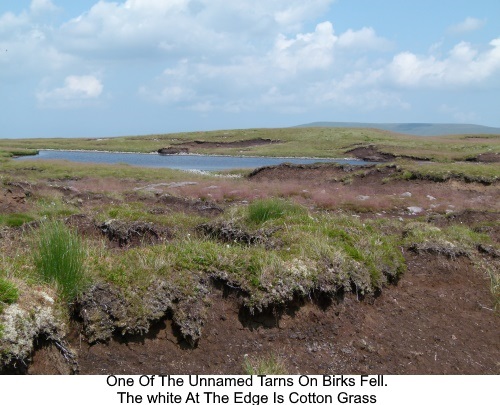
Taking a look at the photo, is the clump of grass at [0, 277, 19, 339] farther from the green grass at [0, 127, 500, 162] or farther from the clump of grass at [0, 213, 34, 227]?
the green grass at [0, 127, 500, 162]

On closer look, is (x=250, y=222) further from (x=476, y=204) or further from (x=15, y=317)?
(x=476, y=204)

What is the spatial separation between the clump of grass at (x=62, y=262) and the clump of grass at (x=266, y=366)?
2394 mm

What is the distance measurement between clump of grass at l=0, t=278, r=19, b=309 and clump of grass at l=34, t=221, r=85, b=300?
63 centimetres

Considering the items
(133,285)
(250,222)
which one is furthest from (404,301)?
(133,285)

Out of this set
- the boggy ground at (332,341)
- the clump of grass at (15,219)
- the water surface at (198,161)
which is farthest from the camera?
the water surface at (198,161)

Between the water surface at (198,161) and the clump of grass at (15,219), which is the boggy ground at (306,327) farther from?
the water surface at (198,161)

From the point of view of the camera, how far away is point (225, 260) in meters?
7.84

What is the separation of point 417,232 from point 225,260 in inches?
238

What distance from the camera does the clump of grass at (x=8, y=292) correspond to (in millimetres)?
5615

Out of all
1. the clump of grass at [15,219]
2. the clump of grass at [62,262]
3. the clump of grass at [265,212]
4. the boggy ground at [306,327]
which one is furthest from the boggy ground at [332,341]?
the clump of grass at [15,219]

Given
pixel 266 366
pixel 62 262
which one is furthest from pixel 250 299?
pixel 62 262

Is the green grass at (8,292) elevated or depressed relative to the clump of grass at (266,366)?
elevated

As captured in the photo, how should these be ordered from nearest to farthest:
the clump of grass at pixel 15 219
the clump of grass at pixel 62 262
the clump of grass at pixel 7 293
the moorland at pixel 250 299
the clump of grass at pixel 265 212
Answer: the clump of grass at pixel 7 293 < the moorland at pixel 250 299 < the clump of grass at pixel 62 262 < the clump of grass at pixel 265 212 < the clump of grass at pixel 15 219

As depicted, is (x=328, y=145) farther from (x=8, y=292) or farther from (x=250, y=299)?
(x=8, y=292)
